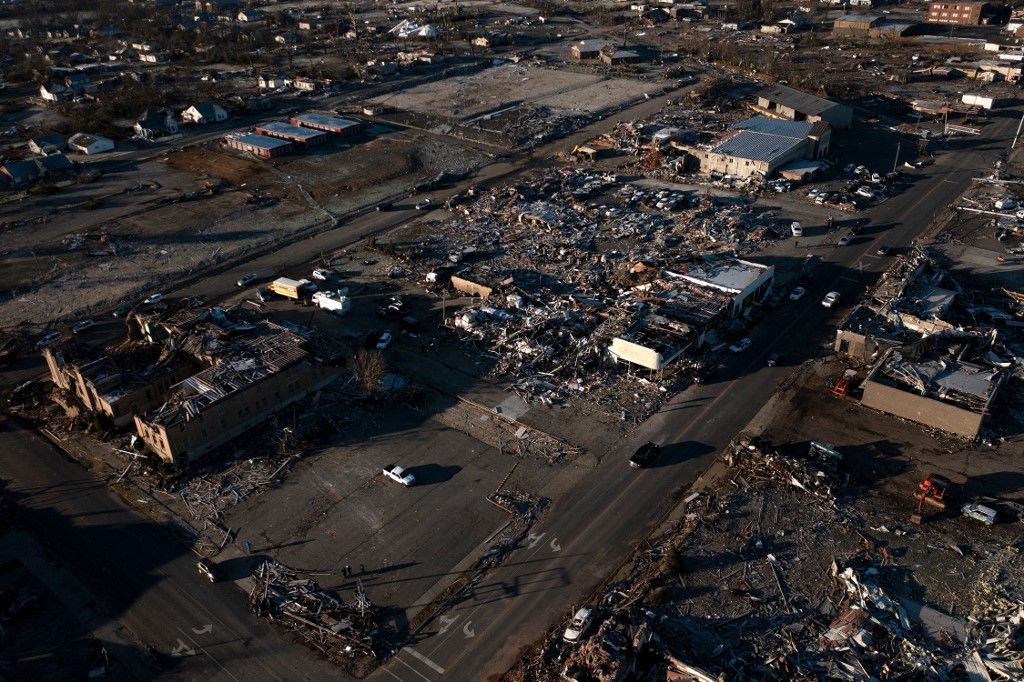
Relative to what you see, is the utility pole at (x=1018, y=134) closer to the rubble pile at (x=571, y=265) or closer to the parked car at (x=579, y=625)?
the rubble pile at (x=571, y=265)

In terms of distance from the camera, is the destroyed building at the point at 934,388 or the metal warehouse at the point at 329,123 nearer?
the destroyed building at the point at 934,388

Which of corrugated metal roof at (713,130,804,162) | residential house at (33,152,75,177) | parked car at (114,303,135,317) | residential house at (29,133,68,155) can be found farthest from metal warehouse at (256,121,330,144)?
corrugated metal roof at (713,130,804,162)

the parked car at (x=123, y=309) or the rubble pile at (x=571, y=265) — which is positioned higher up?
the rubble pile at (x=571, y=265)

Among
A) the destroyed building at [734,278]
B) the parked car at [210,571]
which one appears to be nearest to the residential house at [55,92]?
the destroyed building at [734,278]

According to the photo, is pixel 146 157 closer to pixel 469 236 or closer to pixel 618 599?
pixel 469 236

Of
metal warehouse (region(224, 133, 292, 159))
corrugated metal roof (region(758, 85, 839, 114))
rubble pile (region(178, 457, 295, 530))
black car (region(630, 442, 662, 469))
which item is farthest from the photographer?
metal warehouse (region(224, 133, 292, 159))

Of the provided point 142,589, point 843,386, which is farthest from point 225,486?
point 843,386

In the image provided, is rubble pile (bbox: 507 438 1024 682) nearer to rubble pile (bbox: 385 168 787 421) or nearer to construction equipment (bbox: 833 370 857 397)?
construction equipment (bbox: 833 370 857 397)
